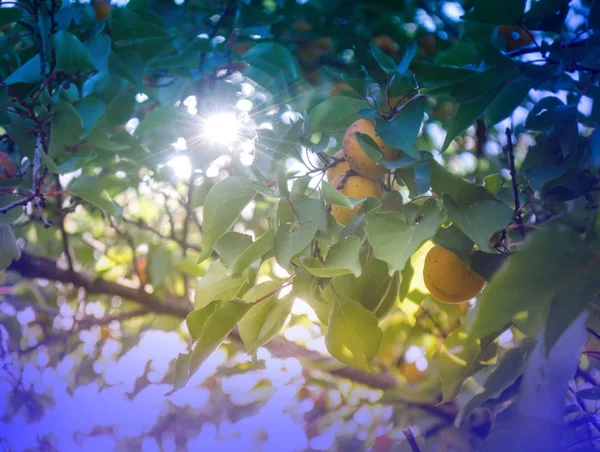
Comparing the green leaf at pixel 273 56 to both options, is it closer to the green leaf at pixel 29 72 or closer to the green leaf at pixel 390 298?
the green leaf at pixel 29 72

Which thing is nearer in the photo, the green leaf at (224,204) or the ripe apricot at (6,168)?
the green leaf at (224,204)

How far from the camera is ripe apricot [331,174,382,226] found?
22.8 inches

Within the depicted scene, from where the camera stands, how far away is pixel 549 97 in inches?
23.8

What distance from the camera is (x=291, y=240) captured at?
0.45 m

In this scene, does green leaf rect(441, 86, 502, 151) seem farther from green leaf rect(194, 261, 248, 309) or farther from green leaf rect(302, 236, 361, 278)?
green leaf rect(194, 261, 248, 309)

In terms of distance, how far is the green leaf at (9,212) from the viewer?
2.22 feet

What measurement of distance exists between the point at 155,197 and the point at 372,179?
42.6 inches

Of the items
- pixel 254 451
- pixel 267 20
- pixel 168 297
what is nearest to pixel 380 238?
pixel 267 20

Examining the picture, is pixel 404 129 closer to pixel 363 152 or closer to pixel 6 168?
pixel 363 152

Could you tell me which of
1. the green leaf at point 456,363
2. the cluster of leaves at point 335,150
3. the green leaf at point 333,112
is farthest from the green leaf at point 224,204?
the green leaf at point 456,363

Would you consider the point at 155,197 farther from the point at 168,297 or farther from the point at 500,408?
the point at 500,408

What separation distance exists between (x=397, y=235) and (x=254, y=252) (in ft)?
0.44

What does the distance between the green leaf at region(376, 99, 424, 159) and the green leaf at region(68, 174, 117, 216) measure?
0.37 m

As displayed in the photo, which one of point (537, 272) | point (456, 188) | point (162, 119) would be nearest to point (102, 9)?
point (162, 119)
